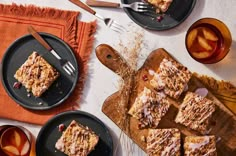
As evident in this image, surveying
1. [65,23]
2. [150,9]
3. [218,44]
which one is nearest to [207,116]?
[218,44]

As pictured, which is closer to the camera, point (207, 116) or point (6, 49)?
point (207, 116)

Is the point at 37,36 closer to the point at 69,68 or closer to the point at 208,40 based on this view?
the point at 69,68

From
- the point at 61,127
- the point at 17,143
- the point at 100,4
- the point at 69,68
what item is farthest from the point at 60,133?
the point at 100,4

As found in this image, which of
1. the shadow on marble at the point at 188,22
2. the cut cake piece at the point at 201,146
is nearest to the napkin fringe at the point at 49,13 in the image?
the shadow on marble at the point at 188,22

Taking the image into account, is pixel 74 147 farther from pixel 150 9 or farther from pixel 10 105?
pixel 150 9

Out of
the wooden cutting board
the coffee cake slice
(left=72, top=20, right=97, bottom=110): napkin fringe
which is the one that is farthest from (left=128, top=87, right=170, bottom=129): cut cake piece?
the coffee cake slice

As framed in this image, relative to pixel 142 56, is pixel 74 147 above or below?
below
